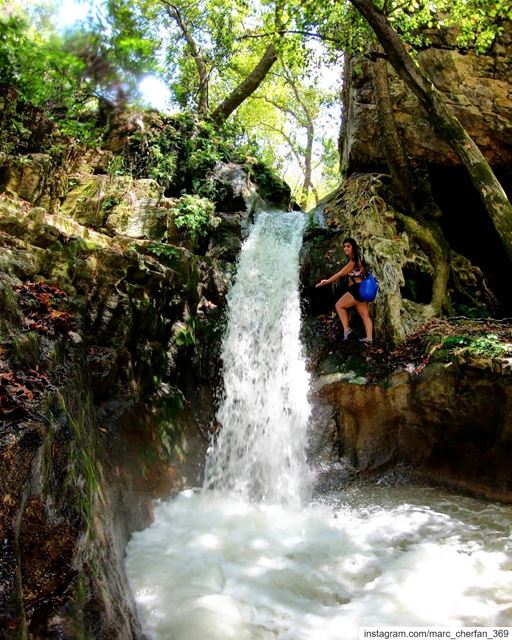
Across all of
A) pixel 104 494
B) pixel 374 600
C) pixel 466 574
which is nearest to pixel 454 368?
pixel 466 574

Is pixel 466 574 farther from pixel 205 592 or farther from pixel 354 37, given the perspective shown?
pixel 354 37

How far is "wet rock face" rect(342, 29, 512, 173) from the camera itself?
9609 mm

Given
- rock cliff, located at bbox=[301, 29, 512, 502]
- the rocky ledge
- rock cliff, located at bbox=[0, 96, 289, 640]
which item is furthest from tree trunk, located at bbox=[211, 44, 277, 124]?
the rocky ledge

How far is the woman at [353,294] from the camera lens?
7184 mm

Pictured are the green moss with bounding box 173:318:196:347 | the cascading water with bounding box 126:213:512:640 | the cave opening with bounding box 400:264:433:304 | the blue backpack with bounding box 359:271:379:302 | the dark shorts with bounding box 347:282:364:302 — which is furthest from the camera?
the cave opening with bounding box 400:264:433:304

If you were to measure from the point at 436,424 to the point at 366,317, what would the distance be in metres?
1.96

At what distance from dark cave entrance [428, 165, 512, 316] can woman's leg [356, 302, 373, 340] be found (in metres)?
4.76

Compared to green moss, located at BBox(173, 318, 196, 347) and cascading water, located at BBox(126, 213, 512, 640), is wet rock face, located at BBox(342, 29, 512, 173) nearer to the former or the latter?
cascading water, located at BBox(126, 213, 512, 640)

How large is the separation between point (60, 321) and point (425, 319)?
5.96m

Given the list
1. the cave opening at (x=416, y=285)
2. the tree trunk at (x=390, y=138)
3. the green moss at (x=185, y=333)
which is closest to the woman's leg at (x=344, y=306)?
the cave opening at (x=416, y=285)

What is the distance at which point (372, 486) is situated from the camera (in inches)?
246

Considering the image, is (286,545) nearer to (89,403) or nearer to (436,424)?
(89,403)

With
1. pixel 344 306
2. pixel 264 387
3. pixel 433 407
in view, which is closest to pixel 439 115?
pixel 344 306

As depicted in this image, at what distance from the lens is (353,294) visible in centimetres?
726
